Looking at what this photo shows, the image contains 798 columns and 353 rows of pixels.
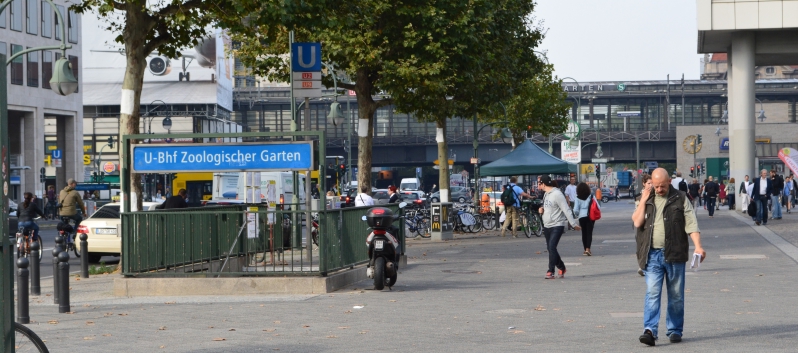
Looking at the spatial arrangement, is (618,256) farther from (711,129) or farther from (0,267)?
(711,129)

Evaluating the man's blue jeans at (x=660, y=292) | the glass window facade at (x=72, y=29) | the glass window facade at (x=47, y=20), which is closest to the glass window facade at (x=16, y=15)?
the glass window facade at (x=47, y=20)

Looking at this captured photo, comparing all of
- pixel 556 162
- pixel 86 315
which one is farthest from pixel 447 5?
pixel 86 315

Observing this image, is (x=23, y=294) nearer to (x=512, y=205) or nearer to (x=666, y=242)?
(x=666, y=242)

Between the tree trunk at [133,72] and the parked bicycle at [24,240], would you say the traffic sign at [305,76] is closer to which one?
the tree trunk at [133,72]

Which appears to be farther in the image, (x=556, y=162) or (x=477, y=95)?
(x=556, y=162)

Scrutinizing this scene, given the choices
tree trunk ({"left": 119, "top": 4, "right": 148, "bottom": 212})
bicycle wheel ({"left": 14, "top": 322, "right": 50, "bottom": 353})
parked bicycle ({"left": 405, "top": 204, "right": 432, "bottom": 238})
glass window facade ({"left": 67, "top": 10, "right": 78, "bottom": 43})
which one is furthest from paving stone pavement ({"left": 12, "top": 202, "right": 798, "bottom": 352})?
glass window facade ({"left": 67, "top": 10, "right": 78, "bottom": 43})

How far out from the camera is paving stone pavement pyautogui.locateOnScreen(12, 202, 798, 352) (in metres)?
9.99

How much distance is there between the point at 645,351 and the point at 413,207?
2692 cm

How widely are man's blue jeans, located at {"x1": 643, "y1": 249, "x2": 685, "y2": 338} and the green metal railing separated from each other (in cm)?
567

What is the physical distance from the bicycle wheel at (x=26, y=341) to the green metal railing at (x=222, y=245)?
7.17 metres

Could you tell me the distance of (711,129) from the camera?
98500mm

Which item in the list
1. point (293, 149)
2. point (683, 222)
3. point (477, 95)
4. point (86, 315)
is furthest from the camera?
point (477, 95)

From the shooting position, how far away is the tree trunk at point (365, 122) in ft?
94.7

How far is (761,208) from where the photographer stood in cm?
3338
